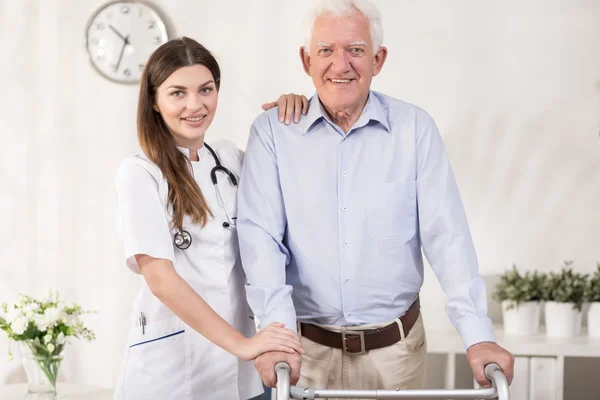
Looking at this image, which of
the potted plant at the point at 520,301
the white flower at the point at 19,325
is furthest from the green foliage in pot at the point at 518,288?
the white flower at the point at 19,325

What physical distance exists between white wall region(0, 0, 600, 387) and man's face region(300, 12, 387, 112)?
169cm

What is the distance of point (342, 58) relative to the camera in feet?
6.88

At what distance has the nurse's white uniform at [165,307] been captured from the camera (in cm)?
201

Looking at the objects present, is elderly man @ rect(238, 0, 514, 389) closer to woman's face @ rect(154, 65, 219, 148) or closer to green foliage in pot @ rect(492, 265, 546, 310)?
woman's face @ rect(154, 65, 219, 148)

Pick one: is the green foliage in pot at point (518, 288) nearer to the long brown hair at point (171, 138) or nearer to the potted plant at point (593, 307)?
the potted plant at point (593, 307)

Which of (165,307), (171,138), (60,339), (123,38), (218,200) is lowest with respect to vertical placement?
(60,339)

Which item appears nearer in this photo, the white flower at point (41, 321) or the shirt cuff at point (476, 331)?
the shirt cuff at point (476, 331)

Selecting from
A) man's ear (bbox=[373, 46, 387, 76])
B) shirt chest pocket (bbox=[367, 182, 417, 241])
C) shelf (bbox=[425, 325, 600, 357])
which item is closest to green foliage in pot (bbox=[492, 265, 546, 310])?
shelf (bbox=[425, 325, 600, 357])

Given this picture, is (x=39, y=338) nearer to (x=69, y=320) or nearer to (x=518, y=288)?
(x=69, y=320)

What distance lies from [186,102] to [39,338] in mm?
1159

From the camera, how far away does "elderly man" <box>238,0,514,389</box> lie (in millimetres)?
2117

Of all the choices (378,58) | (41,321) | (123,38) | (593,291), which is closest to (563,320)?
(593,291)

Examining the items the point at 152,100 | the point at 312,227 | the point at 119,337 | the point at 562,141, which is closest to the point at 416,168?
the point at 312,227

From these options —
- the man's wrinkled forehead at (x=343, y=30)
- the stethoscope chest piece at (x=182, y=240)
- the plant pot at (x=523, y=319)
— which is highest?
the man's wrinkled forehead at (x=343, y=30)
